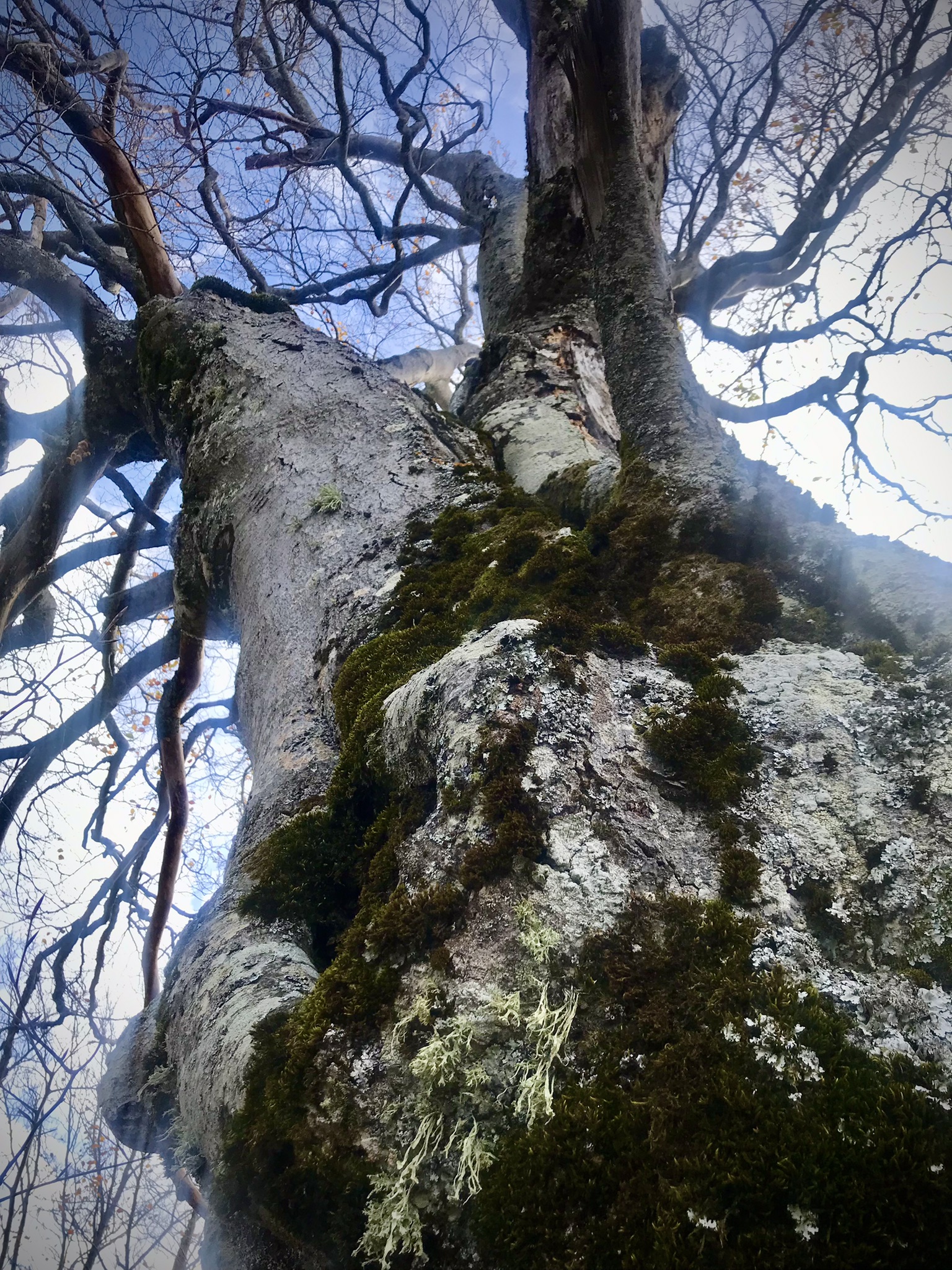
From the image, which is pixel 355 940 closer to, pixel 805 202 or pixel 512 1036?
pixel 512 1036

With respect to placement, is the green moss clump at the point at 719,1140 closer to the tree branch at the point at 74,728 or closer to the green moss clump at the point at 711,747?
the green moss clump at the point at 711,747

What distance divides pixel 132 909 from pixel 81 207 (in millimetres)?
4719

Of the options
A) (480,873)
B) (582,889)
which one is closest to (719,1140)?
(582,889)

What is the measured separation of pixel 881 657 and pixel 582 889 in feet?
2.39

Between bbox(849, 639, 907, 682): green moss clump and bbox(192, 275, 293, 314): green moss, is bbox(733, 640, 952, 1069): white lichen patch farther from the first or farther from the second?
bbox(192, 275, 293, 314): green moss

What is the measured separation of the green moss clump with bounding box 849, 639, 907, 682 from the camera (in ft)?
4.01

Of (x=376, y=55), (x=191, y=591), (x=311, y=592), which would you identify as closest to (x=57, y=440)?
(x=191, y=591)

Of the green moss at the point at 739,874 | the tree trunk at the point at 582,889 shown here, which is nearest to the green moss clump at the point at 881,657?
the tree trunk at the point at 582,889

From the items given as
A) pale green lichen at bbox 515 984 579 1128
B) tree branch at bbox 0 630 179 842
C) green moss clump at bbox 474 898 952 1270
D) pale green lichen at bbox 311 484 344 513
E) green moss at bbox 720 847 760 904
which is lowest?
green moss clump at bbox 474 898 952 1270

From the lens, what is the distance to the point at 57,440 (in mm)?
4023

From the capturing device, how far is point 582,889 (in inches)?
40.8

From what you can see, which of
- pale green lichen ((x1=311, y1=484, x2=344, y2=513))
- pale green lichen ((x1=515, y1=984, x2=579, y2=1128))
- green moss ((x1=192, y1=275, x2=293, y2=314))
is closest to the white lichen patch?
pale green lichen ((x1=515, y1=984, x2=579, y2=1128))

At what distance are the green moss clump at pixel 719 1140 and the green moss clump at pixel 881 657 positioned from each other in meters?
0.56

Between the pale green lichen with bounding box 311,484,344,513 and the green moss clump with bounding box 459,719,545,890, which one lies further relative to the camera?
the pale green lichen with bounding box 311,484,344,513
